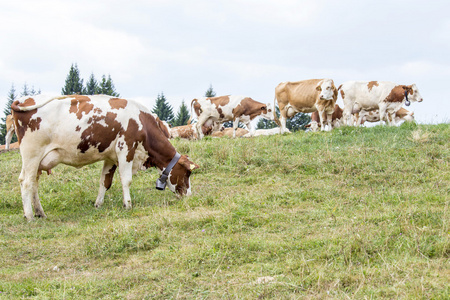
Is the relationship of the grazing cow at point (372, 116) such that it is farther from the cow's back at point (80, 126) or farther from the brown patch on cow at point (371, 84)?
the cow's back at point (80, 126)

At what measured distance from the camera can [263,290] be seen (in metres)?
4.75

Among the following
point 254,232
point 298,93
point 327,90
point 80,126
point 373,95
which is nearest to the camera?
point 254,232

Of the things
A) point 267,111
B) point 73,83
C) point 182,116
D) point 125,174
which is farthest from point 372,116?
point 73,83

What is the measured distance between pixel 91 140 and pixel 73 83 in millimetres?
58843

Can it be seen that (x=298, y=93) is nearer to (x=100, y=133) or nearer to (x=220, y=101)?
(x=220, y=101)

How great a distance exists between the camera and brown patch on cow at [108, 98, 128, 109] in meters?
9.62

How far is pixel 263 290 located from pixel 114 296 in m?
1.61

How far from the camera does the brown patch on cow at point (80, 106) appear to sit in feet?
30.0

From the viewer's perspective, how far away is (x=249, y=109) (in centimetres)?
2339

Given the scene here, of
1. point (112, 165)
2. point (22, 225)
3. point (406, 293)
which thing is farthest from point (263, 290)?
point (112, 165)

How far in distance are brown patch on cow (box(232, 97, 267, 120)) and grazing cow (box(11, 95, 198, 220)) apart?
495 inches

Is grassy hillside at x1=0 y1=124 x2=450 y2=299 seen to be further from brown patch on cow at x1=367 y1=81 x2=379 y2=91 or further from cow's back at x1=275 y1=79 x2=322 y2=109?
brown patch on cow at x1=367 y1=81 x2=379 y2=91

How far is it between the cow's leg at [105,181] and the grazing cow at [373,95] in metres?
13.1

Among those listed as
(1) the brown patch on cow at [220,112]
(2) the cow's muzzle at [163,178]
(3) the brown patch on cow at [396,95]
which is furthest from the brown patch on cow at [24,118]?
(3) the brown patch on cow at [396,95]
